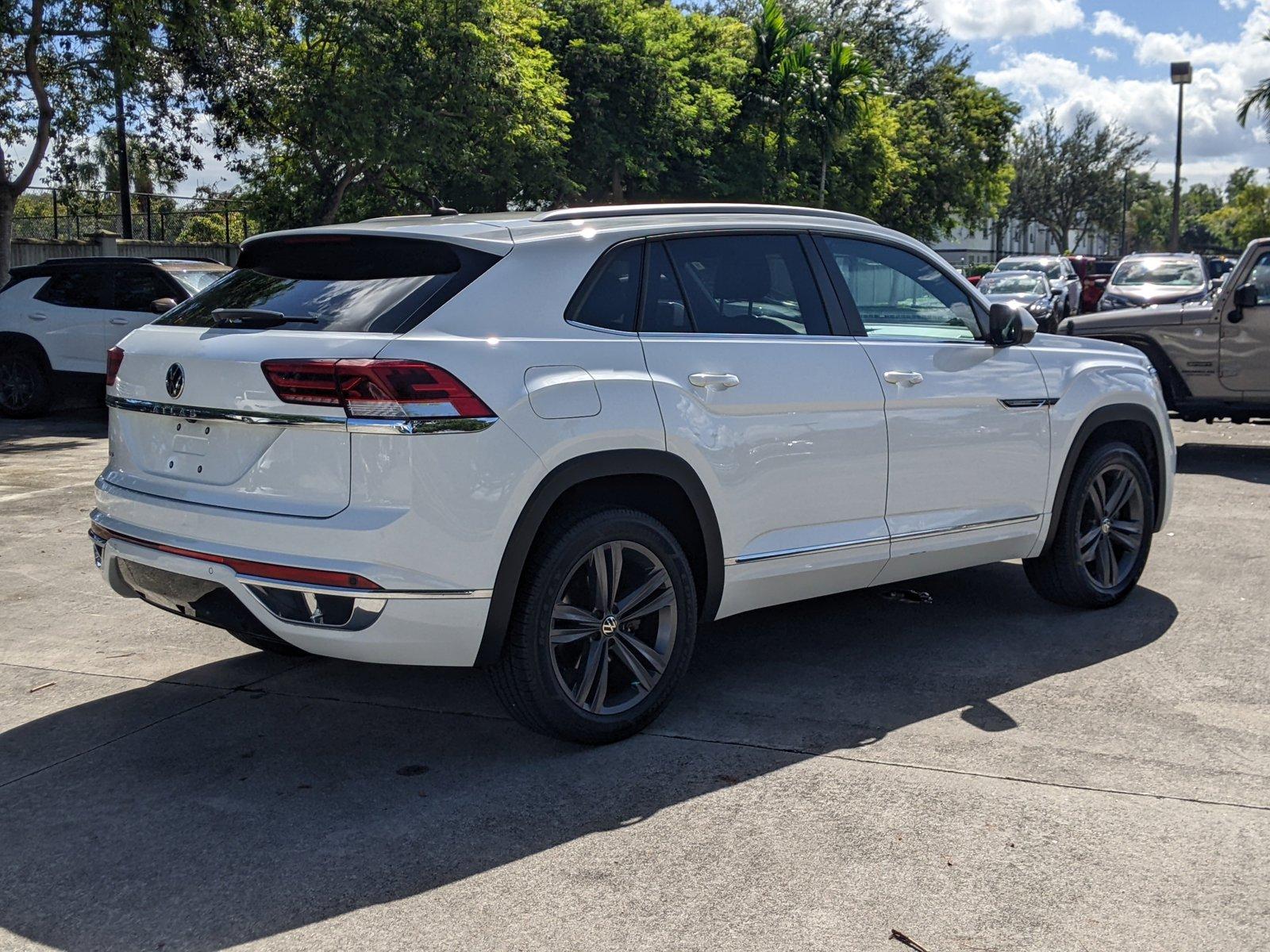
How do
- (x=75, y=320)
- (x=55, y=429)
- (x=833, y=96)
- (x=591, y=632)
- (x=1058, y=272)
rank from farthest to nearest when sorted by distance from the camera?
1. (x=833, y=96)
2. (x=1058, y=272)
3. (x=75, y=320)
4. (x=55, y=429)
5. (x=591, y=632)

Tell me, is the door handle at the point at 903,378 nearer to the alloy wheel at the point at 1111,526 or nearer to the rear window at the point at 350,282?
the alloy wheel at the point at 1111,526

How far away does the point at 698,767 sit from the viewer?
14.6 ft

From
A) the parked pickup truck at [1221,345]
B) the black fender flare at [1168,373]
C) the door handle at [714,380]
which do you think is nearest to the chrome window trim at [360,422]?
the door handle at [714,380]

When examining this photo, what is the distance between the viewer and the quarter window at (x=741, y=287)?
16.0 ft

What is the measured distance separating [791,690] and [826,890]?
176 centimetres

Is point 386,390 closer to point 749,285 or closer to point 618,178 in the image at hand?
point 749,285

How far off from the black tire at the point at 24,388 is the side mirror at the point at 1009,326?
39.4ft

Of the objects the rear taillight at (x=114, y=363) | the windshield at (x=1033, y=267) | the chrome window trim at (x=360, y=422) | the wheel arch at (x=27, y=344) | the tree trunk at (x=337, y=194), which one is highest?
the tree trunk at (x=337, y=194)

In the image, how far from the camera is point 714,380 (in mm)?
4746

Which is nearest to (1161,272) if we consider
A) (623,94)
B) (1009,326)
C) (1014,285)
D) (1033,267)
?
(1014,285)

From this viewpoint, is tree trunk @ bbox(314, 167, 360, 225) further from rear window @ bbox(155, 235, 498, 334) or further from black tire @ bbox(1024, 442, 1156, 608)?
rear window @ bbox(155, 235, 498, 334)

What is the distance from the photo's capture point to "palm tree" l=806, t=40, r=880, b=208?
3812 centimetres

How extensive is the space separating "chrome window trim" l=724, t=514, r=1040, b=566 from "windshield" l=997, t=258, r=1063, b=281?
85.3 ft

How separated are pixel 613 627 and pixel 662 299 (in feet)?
3.83
